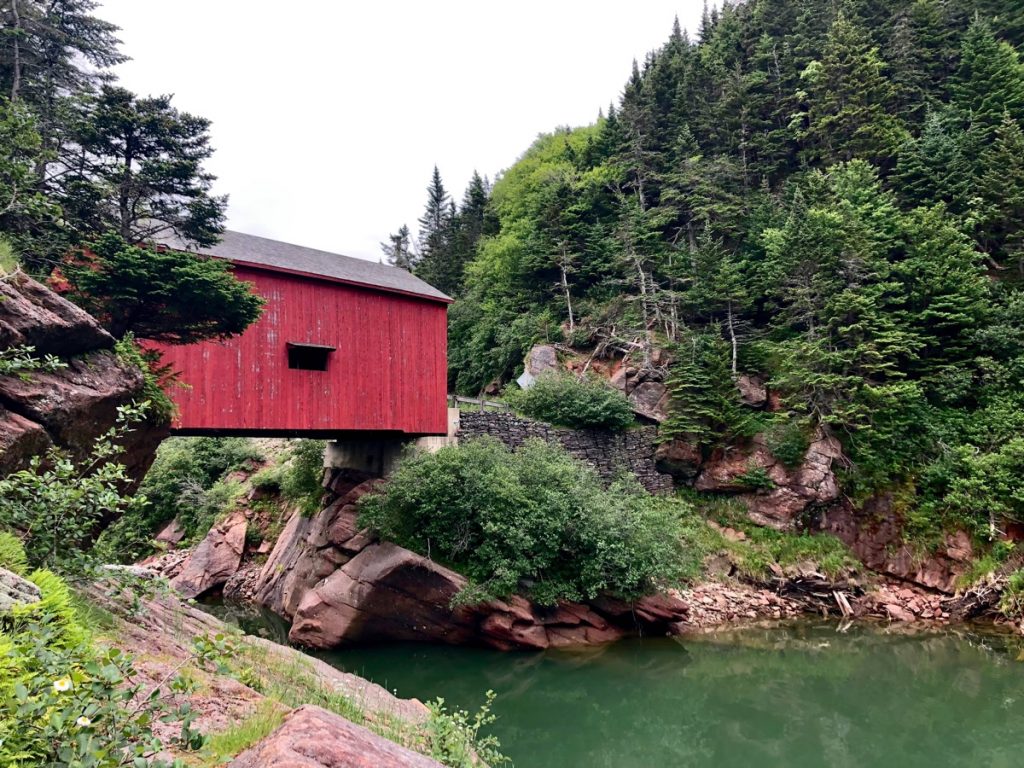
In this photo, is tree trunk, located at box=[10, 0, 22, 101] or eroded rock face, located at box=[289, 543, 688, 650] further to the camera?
eroded rock face, located at box=[289, 543, 688, 650]

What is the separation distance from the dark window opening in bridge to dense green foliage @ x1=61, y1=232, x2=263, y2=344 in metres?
3.48

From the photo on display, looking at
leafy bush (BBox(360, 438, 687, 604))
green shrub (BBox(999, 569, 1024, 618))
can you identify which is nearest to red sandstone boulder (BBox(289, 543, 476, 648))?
leafy bush (BBox(360, 438, 687, 604))

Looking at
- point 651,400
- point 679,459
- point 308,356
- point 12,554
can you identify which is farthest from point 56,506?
point 651,400

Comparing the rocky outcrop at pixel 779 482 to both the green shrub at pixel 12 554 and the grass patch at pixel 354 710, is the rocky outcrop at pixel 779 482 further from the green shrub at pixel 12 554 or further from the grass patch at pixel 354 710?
the green shrub at pixel 12 554

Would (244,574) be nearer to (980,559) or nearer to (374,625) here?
(374,625)

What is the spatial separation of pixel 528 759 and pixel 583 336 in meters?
14.2

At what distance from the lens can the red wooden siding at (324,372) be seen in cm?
1080

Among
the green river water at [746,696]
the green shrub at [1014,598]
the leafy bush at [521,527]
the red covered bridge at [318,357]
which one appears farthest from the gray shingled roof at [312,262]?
the green shrub at [1014,598]

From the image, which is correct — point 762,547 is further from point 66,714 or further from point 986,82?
point 986,82

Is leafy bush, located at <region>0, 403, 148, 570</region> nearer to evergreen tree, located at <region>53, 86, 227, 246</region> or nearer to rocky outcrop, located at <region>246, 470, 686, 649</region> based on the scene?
evergreen tree, located at <region>53, 86, 227, 246</region>

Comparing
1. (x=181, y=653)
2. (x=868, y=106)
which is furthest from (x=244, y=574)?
(x=868, y=106)

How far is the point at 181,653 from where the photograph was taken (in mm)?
3791

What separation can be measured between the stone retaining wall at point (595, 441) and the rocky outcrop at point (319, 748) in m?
11.3

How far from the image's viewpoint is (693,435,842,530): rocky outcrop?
14.0 m
